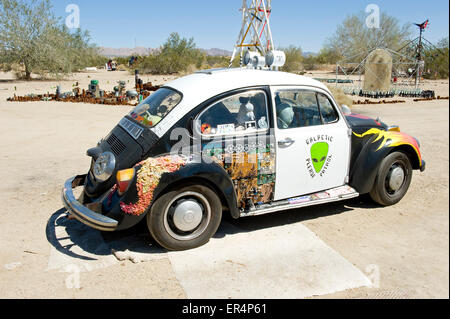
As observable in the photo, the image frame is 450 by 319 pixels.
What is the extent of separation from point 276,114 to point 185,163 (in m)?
1.36

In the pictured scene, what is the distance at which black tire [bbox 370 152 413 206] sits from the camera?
515 centimetres

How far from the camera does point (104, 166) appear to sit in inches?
165

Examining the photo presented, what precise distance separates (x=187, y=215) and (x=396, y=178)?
3130mm

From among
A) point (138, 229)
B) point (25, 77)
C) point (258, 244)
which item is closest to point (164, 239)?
point (138, 229)

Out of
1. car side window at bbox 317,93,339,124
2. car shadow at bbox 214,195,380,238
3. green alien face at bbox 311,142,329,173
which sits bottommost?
car shadow at bbox 214,195,380,238

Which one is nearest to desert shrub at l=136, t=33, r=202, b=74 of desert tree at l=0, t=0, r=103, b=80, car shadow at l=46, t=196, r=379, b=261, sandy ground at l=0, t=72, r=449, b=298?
desert tree at l=0, t=0, r=103, b=80

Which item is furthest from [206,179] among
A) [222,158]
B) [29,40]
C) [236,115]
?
[29,40]

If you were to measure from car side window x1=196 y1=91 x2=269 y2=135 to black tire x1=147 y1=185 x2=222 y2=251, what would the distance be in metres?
0.72

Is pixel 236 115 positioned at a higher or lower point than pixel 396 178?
higher

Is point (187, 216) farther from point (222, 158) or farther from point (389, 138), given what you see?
point (389, 138)

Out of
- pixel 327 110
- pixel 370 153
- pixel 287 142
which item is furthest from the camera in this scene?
pixel 370 153

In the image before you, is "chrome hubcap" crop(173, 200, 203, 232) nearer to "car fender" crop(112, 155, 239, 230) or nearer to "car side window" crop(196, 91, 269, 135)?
"car fender" crop(112, 155, 239, 230)

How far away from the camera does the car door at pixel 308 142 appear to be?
4.50 metres
